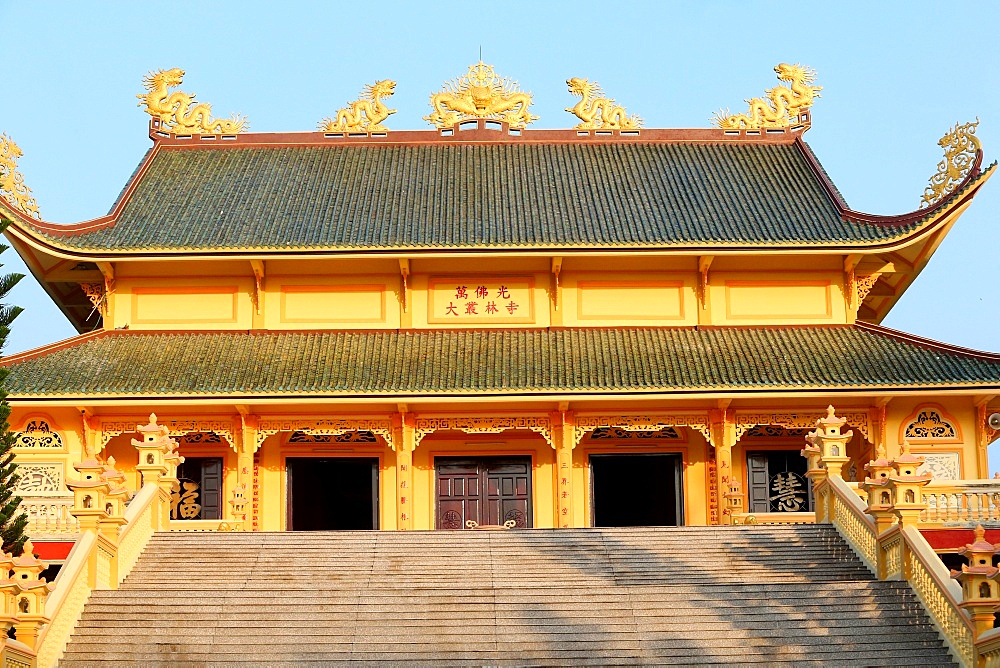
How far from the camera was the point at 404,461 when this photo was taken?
82.1ft

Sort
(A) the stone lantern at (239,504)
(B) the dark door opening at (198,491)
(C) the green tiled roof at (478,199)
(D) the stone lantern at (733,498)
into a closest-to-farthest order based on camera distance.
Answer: (A) the stone lantern at (239,504) < (D) the stone lantern at (733,498) < (B) the dark door opening at (198,491) < (C) the green tiled roof at (478,199)


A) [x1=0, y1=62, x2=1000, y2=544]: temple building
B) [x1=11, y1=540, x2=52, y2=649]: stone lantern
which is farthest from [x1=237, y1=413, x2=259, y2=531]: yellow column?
[x1=11, y1=540, x2=52, y2=649]: stone lantern

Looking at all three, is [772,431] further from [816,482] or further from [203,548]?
[203,548]

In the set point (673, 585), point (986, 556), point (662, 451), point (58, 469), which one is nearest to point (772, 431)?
point (662, 451)

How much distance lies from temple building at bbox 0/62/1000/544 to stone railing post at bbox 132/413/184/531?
3232 millimetres

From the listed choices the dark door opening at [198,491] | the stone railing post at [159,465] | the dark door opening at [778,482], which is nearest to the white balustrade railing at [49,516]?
the stone railing post at [159,465]

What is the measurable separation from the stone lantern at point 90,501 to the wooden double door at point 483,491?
9024 millimetres

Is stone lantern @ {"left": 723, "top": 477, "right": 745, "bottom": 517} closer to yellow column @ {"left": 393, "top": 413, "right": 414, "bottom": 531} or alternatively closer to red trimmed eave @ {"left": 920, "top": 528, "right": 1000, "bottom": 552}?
red trimmed eave @ {"left": 920, "top": 528, "right": 1000, "bottom": 552}

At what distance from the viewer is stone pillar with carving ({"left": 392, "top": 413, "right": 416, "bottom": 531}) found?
25.0 metres

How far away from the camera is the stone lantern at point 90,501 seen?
1756 cm

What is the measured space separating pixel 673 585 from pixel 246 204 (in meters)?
14.1

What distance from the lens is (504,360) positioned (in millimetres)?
25312

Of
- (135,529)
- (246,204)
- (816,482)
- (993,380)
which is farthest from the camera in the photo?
(246,204)

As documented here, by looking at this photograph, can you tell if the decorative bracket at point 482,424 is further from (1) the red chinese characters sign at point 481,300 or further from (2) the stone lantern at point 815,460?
(2) the stone lantern at point 815,460
